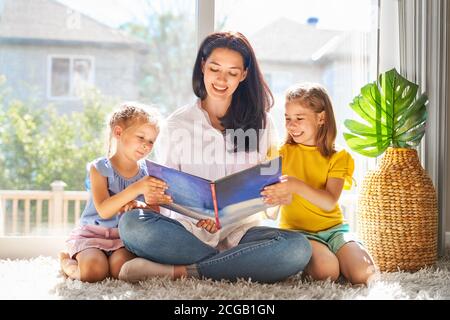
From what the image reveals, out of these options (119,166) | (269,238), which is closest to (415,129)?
(269,238)

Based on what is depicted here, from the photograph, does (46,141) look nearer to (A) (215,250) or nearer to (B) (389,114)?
(A) (215,250)

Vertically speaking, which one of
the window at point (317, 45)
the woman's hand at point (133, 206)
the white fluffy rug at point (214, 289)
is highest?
the window at point (317, 45)

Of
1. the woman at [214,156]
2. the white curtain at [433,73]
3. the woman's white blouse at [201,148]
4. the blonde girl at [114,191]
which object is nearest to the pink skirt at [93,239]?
the blonde girl at [114,191]

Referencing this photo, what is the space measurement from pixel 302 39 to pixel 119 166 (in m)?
1.04

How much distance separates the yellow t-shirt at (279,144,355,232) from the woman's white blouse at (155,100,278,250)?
0.10m

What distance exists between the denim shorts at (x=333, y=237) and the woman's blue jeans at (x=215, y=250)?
0.54 ft

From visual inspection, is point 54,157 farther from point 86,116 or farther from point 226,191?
point 226,191

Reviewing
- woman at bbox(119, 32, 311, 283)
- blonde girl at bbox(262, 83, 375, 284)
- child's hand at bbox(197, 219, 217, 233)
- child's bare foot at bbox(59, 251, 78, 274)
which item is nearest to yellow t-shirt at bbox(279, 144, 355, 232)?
blonde girl at bbox(262, 83, 375, 284)

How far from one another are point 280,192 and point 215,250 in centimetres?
29

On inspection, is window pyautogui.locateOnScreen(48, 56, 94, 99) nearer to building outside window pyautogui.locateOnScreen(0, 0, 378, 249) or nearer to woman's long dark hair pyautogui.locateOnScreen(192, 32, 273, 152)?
building outside window pyautogui.locateOnScreen(0, 0, 378, 249)

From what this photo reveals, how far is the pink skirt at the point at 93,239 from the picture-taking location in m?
1.89

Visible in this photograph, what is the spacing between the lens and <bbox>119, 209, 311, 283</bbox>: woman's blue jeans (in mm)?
1715

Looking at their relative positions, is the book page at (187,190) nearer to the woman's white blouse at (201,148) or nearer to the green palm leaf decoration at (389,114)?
the woman's white blouse at (201,148)
